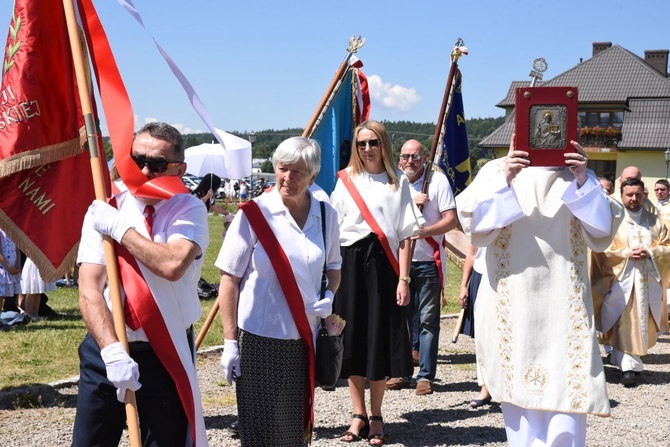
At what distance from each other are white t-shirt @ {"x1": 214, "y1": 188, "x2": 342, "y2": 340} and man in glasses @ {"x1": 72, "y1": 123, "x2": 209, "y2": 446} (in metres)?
0.60

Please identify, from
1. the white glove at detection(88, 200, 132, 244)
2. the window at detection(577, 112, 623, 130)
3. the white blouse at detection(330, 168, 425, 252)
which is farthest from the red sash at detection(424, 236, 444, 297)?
the window at detection(577, 112, 623, 130)

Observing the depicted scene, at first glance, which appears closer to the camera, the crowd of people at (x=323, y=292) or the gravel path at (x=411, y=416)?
the crowd of people at (x=323, y=292)

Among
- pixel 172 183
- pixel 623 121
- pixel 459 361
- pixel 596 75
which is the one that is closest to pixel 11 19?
pixel 172 183

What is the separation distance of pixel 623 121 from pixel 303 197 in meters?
49.5

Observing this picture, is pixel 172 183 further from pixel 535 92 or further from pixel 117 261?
pixel 535 92

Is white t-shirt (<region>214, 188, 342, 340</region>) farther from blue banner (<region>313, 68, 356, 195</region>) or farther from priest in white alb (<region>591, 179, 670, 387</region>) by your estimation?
priest in white alb (<region>591, 179, 670, 387</region>)

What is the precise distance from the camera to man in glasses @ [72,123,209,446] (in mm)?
3148

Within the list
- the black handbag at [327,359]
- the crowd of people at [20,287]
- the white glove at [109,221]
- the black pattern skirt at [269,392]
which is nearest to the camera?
the white glove at [109,221]

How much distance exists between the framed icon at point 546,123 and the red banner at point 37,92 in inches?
86.5

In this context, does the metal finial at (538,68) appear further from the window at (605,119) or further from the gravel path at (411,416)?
the window at (605,119)

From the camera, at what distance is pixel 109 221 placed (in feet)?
10.3

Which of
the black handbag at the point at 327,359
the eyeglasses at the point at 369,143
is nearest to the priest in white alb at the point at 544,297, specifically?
the black handbag at the point at 327,359

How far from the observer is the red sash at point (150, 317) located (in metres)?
3.19

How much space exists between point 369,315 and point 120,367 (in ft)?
9.18
